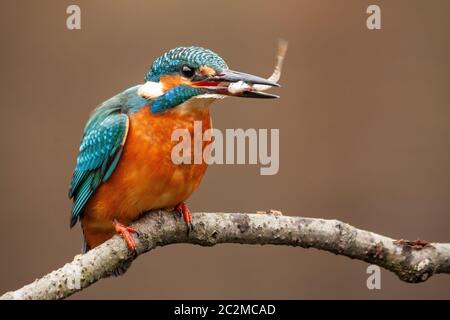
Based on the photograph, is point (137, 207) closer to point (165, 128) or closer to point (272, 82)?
point (165, 128)

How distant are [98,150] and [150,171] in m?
0.21

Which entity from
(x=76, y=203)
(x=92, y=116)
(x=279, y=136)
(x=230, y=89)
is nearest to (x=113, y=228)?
(x=76, y=203)

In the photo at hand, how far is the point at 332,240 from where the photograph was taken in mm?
2043

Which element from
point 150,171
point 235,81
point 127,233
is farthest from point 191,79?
point 127,233

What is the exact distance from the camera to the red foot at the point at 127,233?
202 cm

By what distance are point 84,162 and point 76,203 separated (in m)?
0.13

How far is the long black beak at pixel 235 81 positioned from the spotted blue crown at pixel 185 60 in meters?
0.03

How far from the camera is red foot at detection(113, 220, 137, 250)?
202 cm

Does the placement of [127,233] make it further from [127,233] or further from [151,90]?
[151,90]

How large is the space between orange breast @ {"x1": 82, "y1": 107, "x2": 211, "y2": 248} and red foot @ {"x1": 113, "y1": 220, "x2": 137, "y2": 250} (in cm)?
6

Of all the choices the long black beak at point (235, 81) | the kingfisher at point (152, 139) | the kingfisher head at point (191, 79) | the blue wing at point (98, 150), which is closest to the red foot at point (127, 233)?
the kingfisher at point (152, 139)

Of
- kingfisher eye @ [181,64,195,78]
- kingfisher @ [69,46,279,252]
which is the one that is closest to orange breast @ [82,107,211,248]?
kingfisher @ [69,46,279,252]

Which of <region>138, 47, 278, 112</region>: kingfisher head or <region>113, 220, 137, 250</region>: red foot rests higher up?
<region>138, 47, 278, 112</region>: kingfisher head

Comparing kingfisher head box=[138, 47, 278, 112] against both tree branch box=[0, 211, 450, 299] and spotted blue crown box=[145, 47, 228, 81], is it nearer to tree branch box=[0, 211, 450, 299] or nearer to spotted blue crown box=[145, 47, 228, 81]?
spotted blue crown box=[145, 47, 228, 81]
